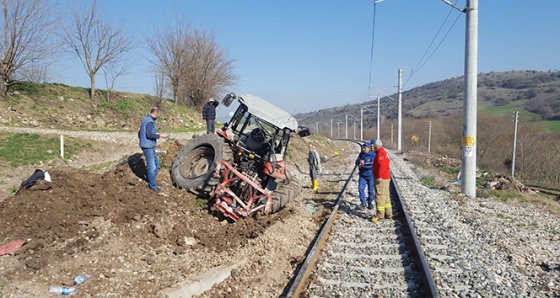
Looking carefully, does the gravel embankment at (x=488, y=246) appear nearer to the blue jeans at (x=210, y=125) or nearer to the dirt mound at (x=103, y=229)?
the dirt mound at (x=103, y=229)

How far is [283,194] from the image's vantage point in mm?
9109

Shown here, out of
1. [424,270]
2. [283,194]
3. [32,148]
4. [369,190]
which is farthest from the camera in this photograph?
[32,148]

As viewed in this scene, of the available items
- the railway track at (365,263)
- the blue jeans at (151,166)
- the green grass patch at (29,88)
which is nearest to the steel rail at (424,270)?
the railway track at (365,263)

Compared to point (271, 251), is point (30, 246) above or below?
above

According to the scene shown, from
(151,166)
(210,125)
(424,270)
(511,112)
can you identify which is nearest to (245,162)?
(151,166)

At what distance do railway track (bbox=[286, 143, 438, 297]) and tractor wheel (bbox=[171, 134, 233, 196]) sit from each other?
8.89ft

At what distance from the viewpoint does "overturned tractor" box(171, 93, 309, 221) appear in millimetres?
8516

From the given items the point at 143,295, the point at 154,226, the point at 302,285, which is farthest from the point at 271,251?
the point at 143,295

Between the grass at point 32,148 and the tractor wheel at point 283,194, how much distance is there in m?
7.98

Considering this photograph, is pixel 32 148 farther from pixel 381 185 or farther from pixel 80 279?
pixel 381 185

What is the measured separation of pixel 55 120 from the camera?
20.8 metres

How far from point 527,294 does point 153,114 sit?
7270 millimetres

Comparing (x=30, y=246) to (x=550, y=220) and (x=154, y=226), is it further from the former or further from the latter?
(x=550, y=220)

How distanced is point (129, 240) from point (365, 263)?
3.60 m
